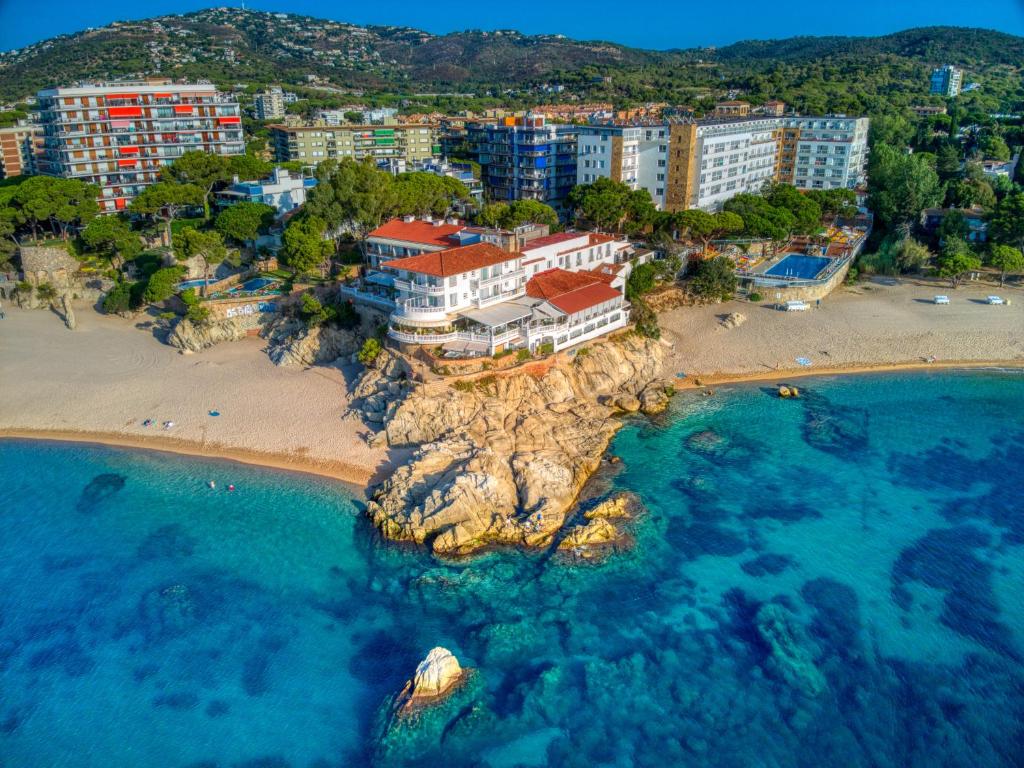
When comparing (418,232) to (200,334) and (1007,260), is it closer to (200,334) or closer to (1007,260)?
(200,334)

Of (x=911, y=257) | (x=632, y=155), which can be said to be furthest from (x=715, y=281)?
(x=632, y=155)

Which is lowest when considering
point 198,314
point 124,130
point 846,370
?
point 846,370

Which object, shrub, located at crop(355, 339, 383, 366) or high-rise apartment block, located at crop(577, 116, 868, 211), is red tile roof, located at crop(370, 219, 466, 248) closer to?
shrub, located at crop(355, 339, 383, 366)

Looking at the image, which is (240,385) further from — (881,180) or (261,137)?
(261,137)

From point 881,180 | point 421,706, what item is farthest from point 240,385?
point 881,180

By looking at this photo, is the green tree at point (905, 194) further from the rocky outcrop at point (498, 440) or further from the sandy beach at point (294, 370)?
the rocky outcrop at point (498, 440)

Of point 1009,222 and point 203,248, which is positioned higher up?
point 1009,222

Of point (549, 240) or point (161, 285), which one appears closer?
point (549, 240)
